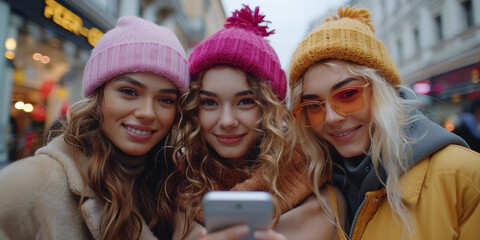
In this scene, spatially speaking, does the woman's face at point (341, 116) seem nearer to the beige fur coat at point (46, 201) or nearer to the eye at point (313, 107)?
the eye at point (313, 107)

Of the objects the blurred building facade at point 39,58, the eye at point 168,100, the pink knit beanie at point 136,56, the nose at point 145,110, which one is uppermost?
the blurred building facade at point 39,58

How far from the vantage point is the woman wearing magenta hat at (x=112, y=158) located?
1491 millimetres

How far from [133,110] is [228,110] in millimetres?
634

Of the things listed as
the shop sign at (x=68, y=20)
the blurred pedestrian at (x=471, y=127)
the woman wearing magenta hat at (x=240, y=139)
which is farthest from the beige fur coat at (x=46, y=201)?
the blurred pedestrian at (x=471, y=127)

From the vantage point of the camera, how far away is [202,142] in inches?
84.4

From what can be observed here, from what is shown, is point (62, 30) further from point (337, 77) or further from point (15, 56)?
point (337, 77)

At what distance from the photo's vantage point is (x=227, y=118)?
1904mm

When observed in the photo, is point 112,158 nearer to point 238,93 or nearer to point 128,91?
point 128,91

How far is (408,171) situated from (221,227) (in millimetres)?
1191

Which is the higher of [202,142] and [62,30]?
[62,30]

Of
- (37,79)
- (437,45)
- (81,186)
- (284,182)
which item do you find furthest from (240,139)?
(437,45)

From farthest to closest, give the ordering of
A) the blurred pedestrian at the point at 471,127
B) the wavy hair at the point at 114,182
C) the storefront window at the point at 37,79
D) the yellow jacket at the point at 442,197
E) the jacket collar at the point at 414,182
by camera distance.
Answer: the storefront window at the point at 37,79 < the blurred pedestrian at the point at 471,127 < the wavy hair at the point at 114,182 < the jacket collar at the point at 414,182 < the yellow jacket at the point at 442,197

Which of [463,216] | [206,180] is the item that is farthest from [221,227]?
[463,216]

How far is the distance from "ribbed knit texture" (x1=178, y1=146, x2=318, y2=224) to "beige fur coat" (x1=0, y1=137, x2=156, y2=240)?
59 cm
